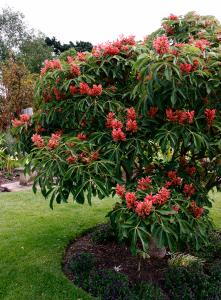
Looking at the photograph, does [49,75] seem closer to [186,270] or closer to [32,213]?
[186,270]

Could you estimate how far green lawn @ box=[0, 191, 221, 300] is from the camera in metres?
3.75

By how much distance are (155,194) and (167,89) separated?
0.77 metres

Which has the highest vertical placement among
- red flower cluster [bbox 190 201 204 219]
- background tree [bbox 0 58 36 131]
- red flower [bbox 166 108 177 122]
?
background tree [bbox 0 58 36 131]

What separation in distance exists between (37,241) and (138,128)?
2.63 m

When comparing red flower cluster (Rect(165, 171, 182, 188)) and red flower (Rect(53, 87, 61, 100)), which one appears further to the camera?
red flower (Rect(53, 87, 61, 100))

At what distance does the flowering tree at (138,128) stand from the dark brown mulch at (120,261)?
869 millimetres

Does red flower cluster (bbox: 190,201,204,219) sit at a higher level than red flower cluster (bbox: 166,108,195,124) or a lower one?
lower

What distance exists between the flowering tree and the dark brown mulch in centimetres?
87

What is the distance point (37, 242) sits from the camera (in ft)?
16.3

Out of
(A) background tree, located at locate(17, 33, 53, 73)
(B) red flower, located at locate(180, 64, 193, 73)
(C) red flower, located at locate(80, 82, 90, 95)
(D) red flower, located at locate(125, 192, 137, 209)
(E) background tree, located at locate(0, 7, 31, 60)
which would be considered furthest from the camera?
(E) background tree, located at locate(0, 7, 31, 60)

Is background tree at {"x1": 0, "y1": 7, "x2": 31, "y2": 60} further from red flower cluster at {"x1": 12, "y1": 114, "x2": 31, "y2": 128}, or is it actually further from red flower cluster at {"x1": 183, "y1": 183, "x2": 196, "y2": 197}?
red flower cluster at {"x1": 183, "y1": 183, "x2": 196, "y2": 197}

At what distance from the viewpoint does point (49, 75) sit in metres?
3.45

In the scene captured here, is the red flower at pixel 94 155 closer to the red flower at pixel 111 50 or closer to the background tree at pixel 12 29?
the red flower at pixel 111 50

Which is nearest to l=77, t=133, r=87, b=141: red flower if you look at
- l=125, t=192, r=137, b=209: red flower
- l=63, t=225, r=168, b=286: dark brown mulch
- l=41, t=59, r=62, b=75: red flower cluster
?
l=41, t=59, r=62, b=75: red flower cluster
